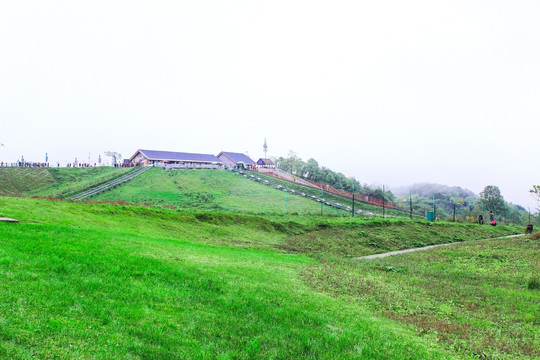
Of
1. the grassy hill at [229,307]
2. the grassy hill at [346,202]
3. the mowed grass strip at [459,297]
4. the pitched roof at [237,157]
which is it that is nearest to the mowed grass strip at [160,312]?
the grassy hill at [229,307]

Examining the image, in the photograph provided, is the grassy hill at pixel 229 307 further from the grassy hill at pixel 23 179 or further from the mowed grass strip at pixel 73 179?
the grassy hill at pixel 23 179

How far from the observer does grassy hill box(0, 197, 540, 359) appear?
704 centimetres

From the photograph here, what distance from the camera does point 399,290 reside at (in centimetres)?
1398

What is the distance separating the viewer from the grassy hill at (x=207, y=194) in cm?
4756

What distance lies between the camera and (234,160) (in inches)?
4043

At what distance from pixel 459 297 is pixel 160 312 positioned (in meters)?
11.5

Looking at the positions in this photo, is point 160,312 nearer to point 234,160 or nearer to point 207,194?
point 207,194

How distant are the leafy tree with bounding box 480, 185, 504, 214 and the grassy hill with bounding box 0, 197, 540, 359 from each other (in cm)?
8621

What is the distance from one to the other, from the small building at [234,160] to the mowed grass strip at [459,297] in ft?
266

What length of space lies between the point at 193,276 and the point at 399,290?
828 cm

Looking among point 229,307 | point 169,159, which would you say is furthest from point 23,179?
point 229,307

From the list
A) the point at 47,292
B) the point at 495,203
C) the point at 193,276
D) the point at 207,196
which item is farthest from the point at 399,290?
the point at 495,203

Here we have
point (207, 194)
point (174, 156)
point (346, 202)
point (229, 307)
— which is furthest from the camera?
point (174, 156)

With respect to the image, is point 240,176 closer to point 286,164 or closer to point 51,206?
point 51,206
